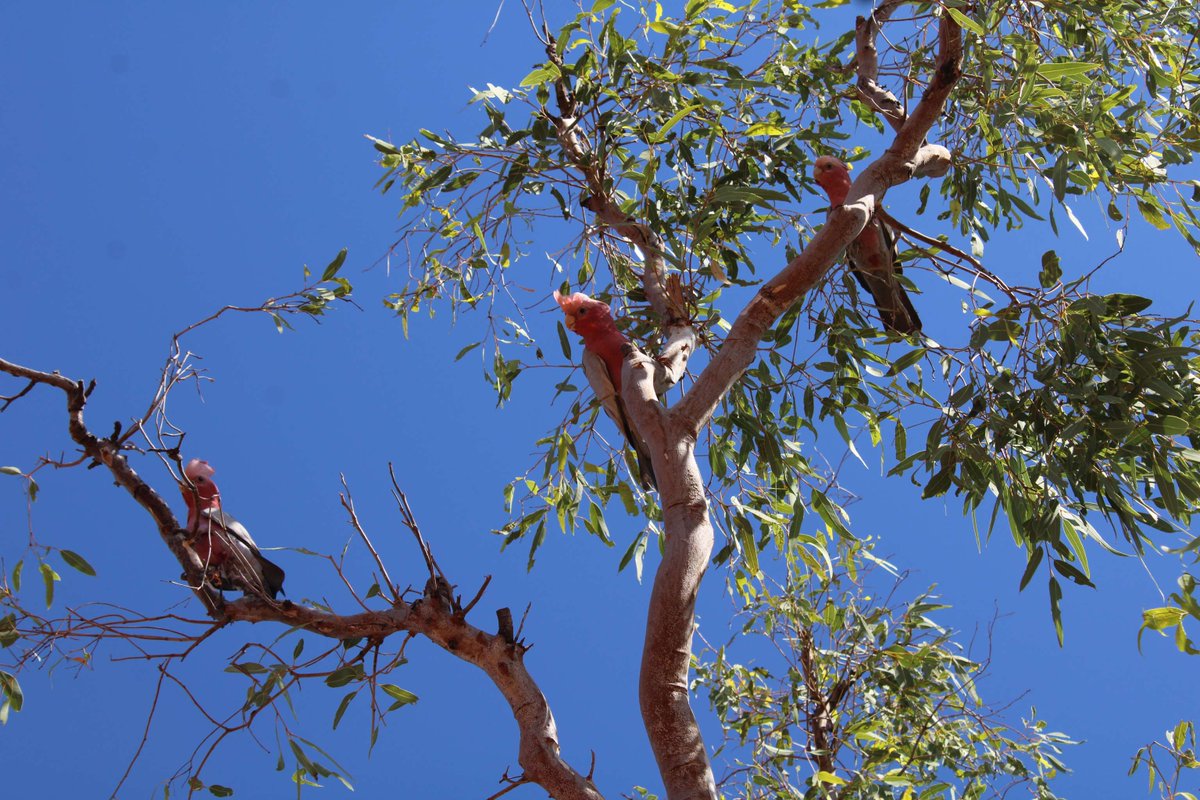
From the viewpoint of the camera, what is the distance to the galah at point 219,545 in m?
1.95

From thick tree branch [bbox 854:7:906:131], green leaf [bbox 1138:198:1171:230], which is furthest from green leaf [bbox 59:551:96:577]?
green leaf [bbox 1138:198:1171:230]

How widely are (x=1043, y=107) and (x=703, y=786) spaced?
4.20ft

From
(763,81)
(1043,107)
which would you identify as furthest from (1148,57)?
(763,81)

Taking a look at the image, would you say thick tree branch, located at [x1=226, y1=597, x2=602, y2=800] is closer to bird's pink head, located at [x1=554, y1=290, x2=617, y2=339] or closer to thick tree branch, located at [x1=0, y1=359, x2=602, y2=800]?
thick tree branch, located at [x1=0, y1=359, x2=602, y2=800]

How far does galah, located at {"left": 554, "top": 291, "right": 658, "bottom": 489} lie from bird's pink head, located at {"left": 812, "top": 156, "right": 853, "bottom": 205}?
28.8 inches

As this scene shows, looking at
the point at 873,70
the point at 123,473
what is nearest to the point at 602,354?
the point at 873,70

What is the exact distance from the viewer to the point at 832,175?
8.48 feet

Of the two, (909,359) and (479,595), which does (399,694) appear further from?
(909,359)

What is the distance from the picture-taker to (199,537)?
2.09 meters

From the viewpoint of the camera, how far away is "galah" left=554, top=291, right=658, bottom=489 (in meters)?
2.17

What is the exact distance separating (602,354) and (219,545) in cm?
85

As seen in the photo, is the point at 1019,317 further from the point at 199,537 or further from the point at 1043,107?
the point at 199,537

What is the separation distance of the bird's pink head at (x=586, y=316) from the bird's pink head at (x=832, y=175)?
73cm

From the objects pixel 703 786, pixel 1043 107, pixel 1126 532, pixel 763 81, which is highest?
pixel 763 81
